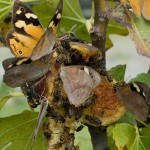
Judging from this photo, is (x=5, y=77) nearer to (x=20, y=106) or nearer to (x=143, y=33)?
(x=143, y=33)

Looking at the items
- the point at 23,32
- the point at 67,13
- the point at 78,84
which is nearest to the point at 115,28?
the point at 67,13

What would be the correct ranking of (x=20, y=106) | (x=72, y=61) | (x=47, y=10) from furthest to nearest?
(x=20, y=106)
(x=47, y=10)
(x=72, y=61)

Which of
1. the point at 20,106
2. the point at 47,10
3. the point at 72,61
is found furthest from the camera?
the point at 20,106

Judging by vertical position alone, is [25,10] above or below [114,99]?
above

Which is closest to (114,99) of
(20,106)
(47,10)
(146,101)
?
(146,101)

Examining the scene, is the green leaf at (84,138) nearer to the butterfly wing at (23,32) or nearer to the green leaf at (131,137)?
the green leaf at (131,137)

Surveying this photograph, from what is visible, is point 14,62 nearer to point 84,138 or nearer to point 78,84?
point 78,84

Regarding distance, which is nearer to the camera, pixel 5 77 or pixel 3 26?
pixel 5 77

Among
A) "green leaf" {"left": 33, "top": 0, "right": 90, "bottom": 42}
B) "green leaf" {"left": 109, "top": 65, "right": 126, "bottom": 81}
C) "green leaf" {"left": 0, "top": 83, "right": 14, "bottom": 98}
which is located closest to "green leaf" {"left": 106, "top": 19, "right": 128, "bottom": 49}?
"green leaf" {"left": 33, "top": 0, "right": 90, "bottom": 42}
